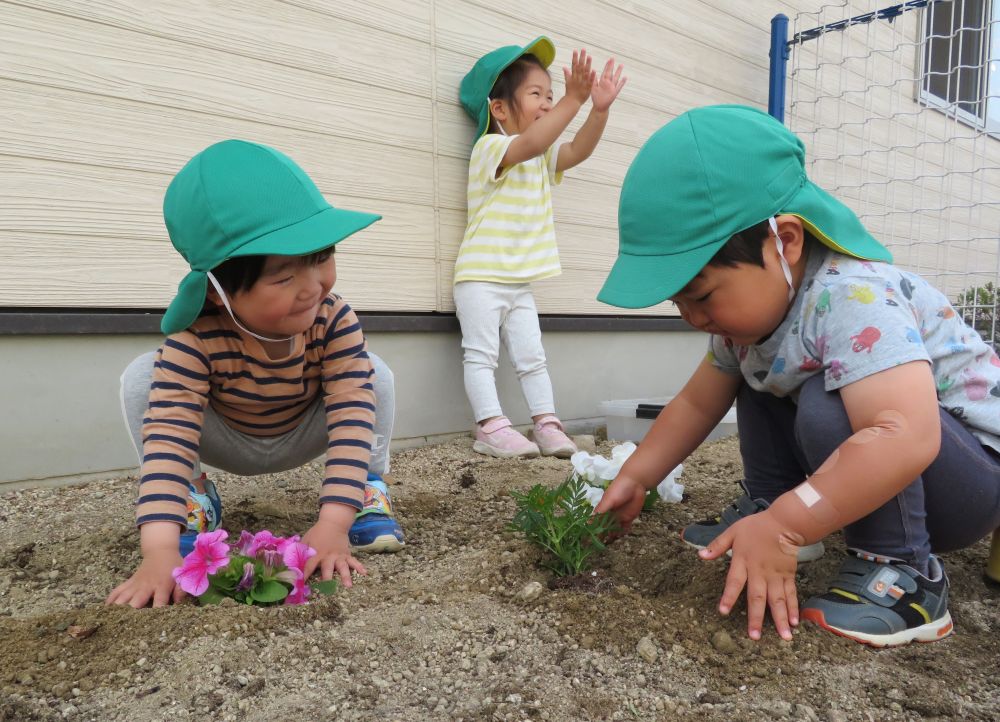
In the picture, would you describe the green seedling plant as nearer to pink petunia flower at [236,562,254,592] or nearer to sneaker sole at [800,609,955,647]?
sneaker sole at [800,609,955,647]

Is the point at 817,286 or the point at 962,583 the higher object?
the point at 817,286

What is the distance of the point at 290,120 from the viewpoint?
9.58 feet

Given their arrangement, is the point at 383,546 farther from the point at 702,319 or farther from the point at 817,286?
the point at 817,286

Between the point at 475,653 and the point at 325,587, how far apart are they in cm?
39

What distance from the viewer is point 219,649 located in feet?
4.38

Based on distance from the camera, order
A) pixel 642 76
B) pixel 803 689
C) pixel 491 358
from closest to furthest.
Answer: pixel 803 689 → pixel 491 358 → pixel 642 76

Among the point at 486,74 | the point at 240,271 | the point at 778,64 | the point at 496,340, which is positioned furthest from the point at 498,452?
the point at 778,64

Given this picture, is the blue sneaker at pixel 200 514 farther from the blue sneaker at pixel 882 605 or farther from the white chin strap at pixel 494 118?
the white chin strap at pixel 494 118

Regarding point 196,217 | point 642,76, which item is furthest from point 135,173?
point 642,76

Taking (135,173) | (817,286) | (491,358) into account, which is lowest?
(491,358)

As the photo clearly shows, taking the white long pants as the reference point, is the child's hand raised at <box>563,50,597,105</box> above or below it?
above

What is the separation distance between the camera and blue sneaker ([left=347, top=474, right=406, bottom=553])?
6.31 feet

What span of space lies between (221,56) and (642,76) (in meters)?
2.21

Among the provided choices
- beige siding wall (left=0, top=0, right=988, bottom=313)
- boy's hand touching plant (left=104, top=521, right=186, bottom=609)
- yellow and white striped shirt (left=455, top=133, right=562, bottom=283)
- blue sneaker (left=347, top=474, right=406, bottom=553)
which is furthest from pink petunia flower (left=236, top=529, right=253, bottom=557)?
yellow and white striped shirt (left=455, top=133, right=562, bottom=283)
